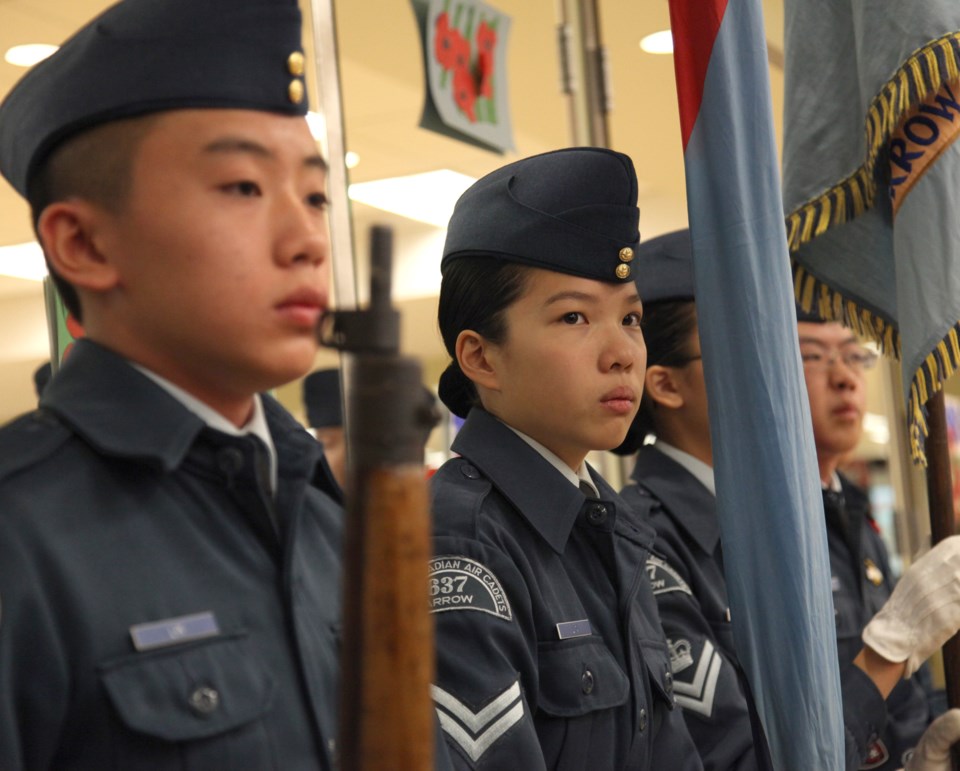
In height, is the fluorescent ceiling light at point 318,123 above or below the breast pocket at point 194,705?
above

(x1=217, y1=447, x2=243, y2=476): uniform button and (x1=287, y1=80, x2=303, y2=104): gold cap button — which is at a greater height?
(x1=287, y1=80, x2=303, y2=104): gold cap button

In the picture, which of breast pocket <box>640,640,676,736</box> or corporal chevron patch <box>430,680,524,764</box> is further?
breast pocket <box>640,640,676,736</box>

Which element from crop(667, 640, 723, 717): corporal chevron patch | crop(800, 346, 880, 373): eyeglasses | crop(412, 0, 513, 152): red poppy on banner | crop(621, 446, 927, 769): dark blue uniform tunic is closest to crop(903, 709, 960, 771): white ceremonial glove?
crop(621, 446, 927, 769): dark blue uniform tunic

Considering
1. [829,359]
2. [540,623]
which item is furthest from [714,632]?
[829,359]

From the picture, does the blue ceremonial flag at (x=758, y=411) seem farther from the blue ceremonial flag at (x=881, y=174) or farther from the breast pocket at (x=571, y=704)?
the blue ceremonial flag at (x=881, y=174)

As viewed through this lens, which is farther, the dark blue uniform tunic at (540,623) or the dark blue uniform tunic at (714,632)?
the dark blue uniform tunic at (714,632)

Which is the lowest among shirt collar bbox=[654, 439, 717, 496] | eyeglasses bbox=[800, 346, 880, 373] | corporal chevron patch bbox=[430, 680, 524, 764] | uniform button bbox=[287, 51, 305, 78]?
corporal chevron patch bbox=[430, 680, 524, 764]

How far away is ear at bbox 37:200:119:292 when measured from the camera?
37.3 inches

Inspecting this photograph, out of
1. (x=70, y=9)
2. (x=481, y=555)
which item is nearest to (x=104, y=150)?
(x=481, y=555)

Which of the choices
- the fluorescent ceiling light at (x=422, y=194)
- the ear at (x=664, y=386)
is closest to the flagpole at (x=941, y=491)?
the ear at (x=664, y=386)

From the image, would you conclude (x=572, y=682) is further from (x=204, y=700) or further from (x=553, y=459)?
(x=204, y=700)

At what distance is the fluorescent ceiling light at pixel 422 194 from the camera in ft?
8.10

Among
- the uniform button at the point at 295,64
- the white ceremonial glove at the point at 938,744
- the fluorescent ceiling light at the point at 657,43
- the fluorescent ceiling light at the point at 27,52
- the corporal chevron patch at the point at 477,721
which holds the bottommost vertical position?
the white ceremonial glove at the point at 938,744

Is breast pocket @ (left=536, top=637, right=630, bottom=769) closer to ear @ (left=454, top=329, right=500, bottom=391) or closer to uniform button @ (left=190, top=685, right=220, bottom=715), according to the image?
ear @ (left=454, top=329, right=500, bottom=391)
